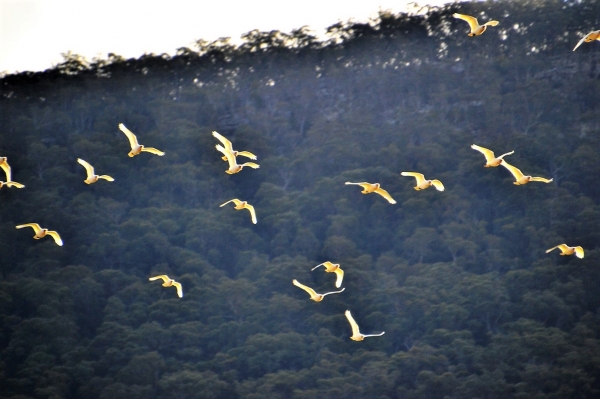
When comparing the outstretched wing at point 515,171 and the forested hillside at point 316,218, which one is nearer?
the outstretched wing at point 515,171

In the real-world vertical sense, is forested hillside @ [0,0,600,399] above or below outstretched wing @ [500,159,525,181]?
below

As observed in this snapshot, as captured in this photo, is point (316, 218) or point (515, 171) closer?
point (515, 171)

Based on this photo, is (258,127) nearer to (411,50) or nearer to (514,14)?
(411,50)

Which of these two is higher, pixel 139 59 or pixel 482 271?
pixel 139 59

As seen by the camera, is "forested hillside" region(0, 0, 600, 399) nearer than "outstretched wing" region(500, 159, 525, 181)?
No

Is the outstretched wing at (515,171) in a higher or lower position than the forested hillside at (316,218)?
higher

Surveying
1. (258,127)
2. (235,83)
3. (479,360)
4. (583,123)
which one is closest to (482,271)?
(479,360)

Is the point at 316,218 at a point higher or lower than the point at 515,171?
lower

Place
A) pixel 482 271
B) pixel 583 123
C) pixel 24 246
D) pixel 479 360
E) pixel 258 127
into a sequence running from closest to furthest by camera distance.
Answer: pixel 479 360, pixel 482 271, pixel 24 246, pixel 583 123, pixel 258 127
